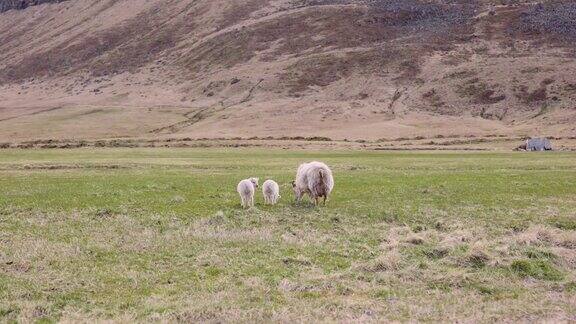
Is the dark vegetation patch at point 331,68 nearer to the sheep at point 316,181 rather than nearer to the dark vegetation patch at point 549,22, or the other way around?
the dark vegetation patch at point 549,22

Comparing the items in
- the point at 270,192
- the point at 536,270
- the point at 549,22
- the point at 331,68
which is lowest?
the point at 270,192

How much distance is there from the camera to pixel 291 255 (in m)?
15.9

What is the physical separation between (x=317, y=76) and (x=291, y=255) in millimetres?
128829

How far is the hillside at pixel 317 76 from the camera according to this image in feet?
356

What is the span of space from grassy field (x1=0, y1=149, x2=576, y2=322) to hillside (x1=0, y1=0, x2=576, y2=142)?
65469 millimetres

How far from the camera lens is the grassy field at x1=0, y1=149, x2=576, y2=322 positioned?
1166cm

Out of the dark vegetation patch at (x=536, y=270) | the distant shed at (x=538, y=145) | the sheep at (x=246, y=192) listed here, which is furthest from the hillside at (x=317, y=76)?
the dark vegetation patch at (x=536, y=270)

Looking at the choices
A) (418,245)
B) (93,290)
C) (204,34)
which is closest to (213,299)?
(93,290)

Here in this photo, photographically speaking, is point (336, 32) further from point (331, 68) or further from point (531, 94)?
point (531, 94)

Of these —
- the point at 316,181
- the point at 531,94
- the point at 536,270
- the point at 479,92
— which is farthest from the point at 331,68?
the point at 536,270

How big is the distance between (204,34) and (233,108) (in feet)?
222

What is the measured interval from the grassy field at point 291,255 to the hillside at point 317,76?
65469mm

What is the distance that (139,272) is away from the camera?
14.2 meters

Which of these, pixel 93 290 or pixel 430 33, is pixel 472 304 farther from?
pixel 430 33
